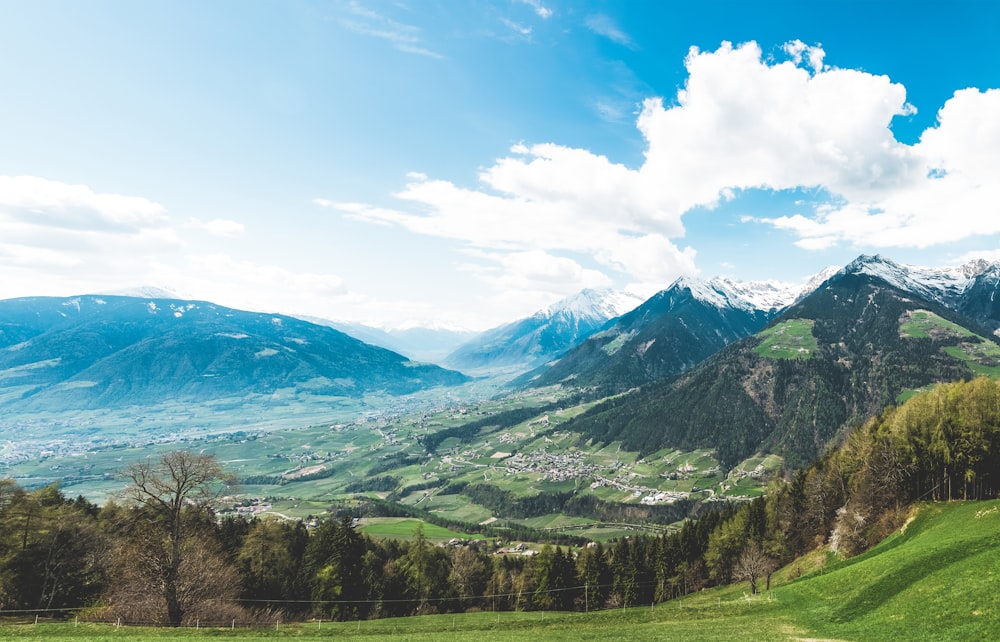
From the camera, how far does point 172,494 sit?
140ft

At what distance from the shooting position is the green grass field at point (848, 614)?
31109 millimetres

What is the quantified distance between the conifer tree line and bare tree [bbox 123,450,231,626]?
16 cm

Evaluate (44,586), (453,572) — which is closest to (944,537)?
(453,572)

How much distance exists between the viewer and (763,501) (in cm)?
10156

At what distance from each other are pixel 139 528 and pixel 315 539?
128 ft

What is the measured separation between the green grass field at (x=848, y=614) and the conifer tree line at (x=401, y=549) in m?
8.87

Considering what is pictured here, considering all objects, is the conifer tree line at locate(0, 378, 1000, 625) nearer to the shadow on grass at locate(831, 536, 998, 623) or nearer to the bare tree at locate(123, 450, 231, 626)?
the bare tree at locate(123, 450, 231, 626)

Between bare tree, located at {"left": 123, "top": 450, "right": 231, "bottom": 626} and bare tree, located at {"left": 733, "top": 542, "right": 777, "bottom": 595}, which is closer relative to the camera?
bare tree, located at {"left": 123, "top": 450, "right": 231, "bottom": 626}

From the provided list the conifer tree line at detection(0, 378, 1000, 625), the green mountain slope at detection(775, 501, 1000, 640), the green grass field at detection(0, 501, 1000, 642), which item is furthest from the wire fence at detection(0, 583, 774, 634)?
the green mountain slope at detection(775, 501, 1000, 640)

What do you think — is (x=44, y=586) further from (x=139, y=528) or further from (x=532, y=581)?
(x=532, y=581)

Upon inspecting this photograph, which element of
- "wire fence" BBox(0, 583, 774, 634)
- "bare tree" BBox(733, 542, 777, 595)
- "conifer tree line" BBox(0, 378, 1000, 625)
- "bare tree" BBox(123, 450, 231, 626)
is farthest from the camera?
"bare tree" BBox(733, 542, 777, 595)

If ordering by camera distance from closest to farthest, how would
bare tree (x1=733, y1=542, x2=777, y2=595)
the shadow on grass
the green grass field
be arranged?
the green grass field → the shadow on grass → bare tree (x1=733, y1=542, x2=777, y2=595)

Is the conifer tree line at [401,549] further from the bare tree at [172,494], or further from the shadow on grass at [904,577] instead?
the shadow on grass at [904,577]

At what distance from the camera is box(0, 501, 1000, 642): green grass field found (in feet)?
102
